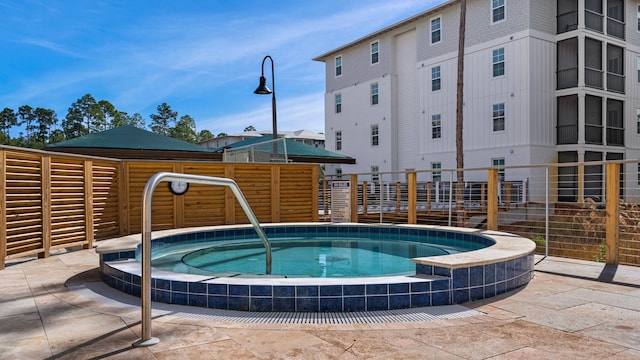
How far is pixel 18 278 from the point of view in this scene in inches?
202

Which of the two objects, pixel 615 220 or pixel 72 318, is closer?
pixel 72 318

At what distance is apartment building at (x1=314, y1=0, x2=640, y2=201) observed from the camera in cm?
1667

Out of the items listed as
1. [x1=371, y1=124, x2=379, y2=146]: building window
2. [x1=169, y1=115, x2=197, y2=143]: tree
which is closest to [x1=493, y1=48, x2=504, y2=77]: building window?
[x1=371, y1=124, x2=379, y2=146]: building window

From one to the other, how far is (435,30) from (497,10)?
9.61ft

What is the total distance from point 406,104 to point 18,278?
61.4 ft

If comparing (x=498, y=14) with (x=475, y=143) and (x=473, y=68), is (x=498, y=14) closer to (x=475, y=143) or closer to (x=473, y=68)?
(x=473, y=68)

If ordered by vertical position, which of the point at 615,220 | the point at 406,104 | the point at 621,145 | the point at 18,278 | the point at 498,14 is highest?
the point at 498,14

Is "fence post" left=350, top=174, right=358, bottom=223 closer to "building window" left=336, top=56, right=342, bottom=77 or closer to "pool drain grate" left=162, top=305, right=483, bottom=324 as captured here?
"pool drain grate" left=162, top=305, right=483, bottom=324

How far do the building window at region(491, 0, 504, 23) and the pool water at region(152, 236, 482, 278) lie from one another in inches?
506

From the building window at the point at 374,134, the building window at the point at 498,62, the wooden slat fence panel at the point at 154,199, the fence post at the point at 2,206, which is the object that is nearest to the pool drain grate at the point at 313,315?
the fence post at the point at 2,206

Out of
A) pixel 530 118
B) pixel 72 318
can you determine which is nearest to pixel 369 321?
pixel 72 318

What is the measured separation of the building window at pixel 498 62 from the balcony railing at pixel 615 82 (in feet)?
16.0

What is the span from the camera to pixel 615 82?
60.7 feet

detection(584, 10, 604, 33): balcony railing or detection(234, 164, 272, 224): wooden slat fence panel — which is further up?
detection(584, 10, 604, 33): balcony railing
